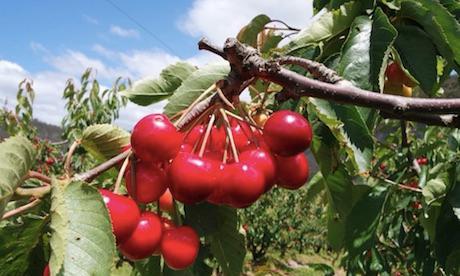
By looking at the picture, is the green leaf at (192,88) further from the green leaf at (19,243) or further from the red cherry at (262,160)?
the green leaf at (19,243)

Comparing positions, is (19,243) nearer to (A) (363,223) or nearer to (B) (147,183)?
(B) (147,183)

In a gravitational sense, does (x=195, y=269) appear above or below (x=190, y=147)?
below

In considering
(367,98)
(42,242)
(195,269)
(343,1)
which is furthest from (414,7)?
(42,242)

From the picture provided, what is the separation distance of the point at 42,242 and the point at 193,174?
32 cm

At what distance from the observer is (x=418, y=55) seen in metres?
1.24

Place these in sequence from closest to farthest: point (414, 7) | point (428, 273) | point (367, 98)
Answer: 1. point (367, 98)
2. point (414, 7)
3. point (428, 273)

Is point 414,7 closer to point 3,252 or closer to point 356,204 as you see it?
point 356,204

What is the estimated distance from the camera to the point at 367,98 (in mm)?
749

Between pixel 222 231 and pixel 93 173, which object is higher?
pixel 93 173

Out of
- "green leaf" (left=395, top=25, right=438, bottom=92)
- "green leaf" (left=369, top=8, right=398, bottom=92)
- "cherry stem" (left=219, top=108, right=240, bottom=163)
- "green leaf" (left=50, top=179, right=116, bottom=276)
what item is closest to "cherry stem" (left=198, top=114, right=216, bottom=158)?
"cherry stem" (left=219, top=108, right=240, bottom=163)

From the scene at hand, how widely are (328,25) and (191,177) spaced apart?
26.6 inches

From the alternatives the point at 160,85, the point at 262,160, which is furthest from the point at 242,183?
the point at 160,85

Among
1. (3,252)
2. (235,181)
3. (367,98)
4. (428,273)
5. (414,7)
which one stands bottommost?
(428,273)

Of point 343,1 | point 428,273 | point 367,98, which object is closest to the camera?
point 367,98
